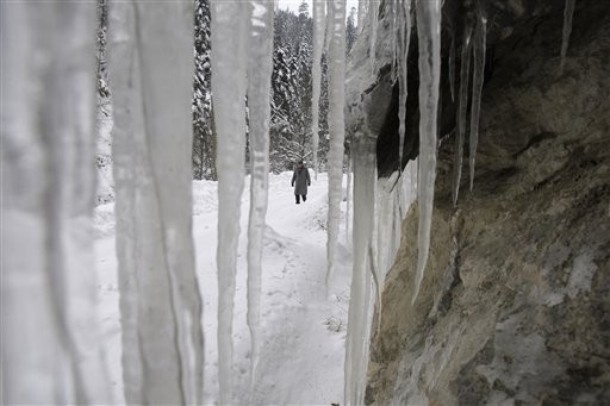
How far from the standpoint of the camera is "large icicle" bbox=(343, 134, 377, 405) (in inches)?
106

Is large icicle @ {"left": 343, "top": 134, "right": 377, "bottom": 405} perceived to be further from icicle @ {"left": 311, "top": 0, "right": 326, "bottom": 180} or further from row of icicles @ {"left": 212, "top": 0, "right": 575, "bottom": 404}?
icicle @ {"left": 311, "top": 0, "right": 326, "bottom": 180}

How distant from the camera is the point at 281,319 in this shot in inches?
236

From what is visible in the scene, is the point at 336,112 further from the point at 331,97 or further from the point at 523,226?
the point at 523,226

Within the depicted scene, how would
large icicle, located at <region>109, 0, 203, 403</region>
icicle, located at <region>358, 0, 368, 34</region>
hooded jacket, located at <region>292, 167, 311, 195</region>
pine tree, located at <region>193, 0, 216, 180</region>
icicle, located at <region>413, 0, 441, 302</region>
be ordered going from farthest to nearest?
pine tree, located at <region>193, 0, 216, 180</region> → hooded jacket, located at <region>292, 167, 311, 195</region> → icicle, located at <region>358, 0, 368, 34</region> → icicle, located at <region>413, 0, 441, 302</region> → large icicle, located at <region>109, 0, 203, 403</region>

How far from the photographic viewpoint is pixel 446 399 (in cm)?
231

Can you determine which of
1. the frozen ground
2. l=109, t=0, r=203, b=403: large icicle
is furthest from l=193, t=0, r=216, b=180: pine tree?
l=109, t=0, r=203, b=403: large icicle

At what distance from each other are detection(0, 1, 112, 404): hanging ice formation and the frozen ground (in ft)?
10.8

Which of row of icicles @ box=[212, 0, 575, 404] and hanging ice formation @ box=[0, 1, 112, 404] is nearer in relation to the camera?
hanging ice formation @ box=[0, 1, 112, 404]

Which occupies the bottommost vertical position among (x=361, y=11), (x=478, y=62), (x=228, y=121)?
(x=228, y=121)

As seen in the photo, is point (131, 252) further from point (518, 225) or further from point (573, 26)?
point (573, 26)

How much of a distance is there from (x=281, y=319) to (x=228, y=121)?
4731 mm

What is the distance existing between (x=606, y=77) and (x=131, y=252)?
2.31 metres

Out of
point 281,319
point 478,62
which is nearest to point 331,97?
point 478,62

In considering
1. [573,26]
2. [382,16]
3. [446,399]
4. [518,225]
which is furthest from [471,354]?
[382,16]
